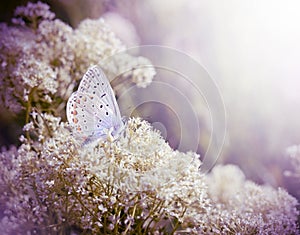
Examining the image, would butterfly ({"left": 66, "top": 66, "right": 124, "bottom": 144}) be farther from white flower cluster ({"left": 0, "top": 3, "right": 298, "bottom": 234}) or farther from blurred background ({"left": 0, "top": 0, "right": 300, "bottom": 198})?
blurred background ({"left": 0, "top": 0, "right": 300, "bottom": 198})

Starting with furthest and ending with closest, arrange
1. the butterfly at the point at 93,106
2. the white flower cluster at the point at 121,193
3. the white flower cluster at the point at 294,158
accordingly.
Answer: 1. the white flower cluster at the point at 294,158
2. the butterfly at the point at 93,106
3. the white flower cluster at the point at 121,193

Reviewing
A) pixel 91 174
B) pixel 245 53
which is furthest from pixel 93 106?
pixel 245 53

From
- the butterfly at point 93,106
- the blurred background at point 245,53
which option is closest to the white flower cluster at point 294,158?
the blurred background at point 245,53

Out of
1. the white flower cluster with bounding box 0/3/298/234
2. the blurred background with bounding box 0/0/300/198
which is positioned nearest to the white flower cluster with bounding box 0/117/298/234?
the white flower cluster with bounding box 0/3/298/234

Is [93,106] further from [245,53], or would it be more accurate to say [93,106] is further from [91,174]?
[245,53]

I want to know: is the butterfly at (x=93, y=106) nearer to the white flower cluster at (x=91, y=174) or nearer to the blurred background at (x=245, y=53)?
the white flower cluster at (x=91, y=174)

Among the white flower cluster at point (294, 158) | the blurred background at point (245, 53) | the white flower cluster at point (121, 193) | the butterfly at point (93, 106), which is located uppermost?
the blurred background at point (245, 53)
